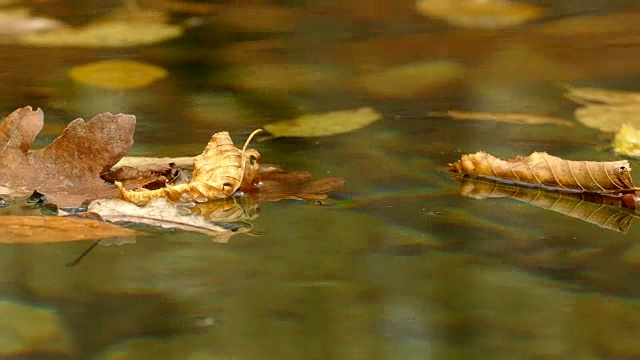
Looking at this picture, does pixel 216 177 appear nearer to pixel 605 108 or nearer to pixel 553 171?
pixel 553 171

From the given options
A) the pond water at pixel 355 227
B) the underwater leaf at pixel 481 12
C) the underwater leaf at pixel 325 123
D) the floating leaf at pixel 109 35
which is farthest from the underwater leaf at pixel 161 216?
the underwater leaf at pixel 481 12

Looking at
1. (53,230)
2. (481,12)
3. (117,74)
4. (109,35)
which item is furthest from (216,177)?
(481,12)

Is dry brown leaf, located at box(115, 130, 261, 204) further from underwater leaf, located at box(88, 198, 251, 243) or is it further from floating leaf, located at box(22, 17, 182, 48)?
floating leaf, located at box(22, 17, 182, 48)

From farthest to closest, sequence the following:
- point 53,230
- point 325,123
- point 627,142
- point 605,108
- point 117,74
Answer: point 117,74 → point 605,108 → point 325,123 → point 627,142 → point 53,230

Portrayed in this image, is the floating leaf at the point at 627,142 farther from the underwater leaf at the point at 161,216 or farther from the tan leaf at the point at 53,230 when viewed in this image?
the tan leaf at the point at 53,230

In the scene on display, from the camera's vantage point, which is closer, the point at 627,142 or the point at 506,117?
the point at 627,142

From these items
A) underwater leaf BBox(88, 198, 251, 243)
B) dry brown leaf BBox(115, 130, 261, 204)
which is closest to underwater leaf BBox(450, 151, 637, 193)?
dry brown leaf BBox(115, 130, 261, 204)
